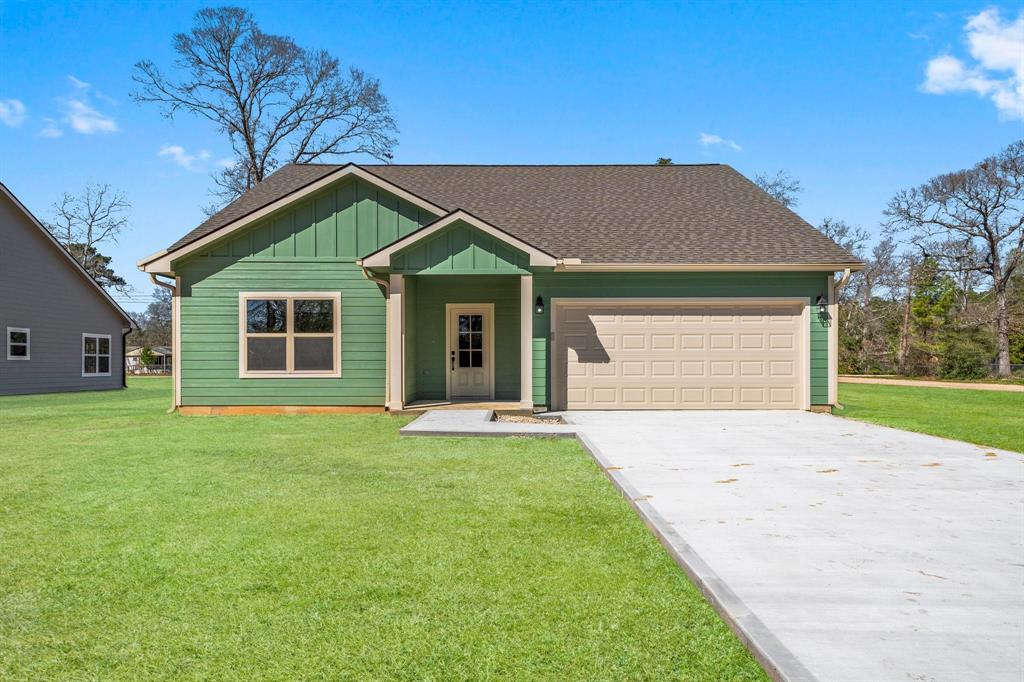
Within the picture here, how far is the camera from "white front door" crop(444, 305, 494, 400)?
13.8 m

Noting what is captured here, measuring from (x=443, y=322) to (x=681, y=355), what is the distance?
5.18m

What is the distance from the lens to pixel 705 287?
41.9ft

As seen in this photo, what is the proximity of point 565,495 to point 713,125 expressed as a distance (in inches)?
812

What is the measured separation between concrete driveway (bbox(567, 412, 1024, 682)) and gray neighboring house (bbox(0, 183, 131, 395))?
19.9 m

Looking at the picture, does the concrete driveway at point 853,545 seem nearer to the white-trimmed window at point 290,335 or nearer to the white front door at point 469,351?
the white front door at point 469,351

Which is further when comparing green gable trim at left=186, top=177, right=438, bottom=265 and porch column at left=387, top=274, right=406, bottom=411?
green gable trim at left=186, top=177, right=438, bottom=265

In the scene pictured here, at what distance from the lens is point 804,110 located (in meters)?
19.1

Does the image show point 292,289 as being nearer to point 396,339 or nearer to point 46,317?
point 396,339

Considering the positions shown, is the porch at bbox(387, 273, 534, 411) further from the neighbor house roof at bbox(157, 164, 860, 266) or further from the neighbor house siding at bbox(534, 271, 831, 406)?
the neighbor house roof at bbox(157, 164, 860, 266)

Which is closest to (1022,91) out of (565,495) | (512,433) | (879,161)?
(879,161)

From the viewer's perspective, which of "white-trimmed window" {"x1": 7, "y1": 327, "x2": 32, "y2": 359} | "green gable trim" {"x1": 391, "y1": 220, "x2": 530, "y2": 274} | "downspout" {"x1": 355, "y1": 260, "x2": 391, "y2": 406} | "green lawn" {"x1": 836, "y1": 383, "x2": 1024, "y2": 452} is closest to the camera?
"green lawn" {"x1": 836, "y1": 383, "x2": 1024, "y2": 452}

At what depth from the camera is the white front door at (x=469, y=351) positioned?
13844 mm

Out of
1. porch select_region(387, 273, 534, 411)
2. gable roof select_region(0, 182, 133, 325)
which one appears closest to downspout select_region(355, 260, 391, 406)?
porch select_region(387, 273, 534, 411)

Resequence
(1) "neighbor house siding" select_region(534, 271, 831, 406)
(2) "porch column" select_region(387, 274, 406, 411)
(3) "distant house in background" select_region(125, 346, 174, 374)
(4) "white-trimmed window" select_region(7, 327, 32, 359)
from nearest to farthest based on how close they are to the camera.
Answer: (2) "porch column" select_region(387, 274, 406, 411) < (1) "neighbor house siding" select_region(534, 271, 831, 406) < (4) "white-trimmed window" select_region(7, 327, 32, 359) < (3) "distant house in background" select_region(125, 346, 174, 374)
